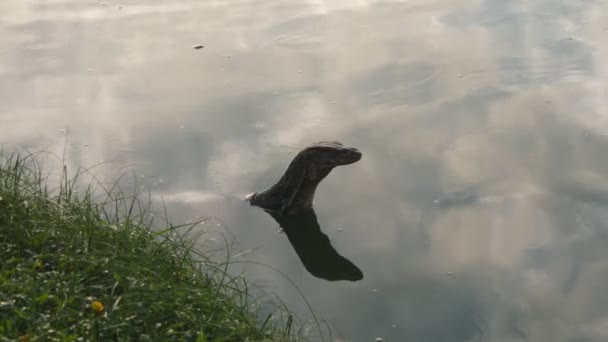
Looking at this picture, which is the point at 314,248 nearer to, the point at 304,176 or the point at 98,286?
the point at 304,176

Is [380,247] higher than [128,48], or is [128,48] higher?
[128,48]

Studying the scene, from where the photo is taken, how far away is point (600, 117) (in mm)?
8891

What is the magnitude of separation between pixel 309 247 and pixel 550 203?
73.1 inches

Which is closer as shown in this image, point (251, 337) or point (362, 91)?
point (251, 337)

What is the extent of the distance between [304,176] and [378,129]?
1.47 metres

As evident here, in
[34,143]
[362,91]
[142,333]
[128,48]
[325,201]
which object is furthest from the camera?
[128,48]

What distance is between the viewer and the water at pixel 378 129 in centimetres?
682

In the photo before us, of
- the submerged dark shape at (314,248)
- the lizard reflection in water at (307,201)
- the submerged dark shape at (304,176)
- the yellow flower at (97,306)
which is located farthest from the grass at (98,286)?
the submerged dark shape at (304,176)

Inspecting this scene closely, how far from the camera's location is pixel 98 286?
5.26 metres

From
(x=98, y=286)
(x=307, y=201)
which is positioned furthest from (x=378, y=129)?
(x=98, y=286)

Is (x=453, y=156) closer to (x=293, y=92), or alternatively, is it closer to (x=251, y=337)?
(x=293, y=92)

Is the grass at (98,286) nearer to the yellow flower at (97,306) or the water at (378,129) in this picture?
the yellow flower at (97,306)

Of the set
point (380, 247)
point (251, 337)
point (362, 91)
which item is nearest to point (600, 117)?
point (362, 91)

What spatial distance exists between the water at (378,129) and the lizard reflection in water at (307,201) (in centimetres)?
10
